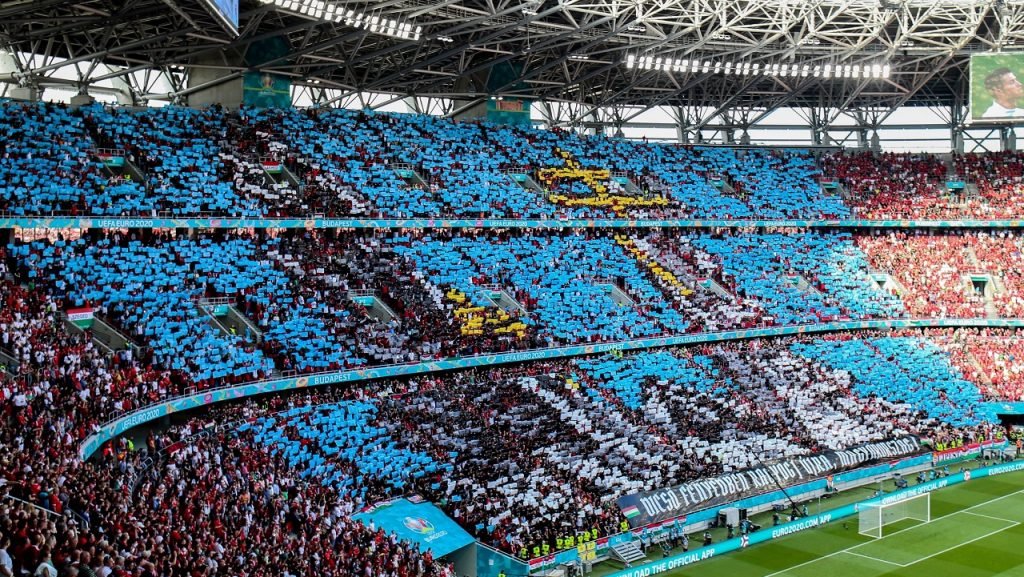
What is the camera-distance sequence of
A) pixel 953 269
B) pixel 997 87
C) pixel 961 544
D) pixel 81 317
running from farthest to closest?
pixel 953 269 < pixel 997 87 < pixel 961 544 < pixel 81 317

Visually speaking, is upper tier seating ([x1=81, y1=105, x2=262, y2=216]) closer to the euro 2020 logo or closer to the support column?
the support column

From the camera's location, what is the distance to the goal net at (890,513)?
124ft

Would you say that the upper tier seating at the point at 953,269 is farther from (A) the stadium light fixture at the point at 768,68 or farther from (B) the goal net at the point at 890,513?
(B) the goal net at the point at 890,513

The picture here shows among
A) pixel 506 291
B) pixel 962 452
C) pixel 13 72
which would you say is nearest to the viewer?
pixel 13 72

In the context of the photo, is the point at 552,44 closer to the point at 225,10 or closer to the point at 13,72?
the point at 225,10

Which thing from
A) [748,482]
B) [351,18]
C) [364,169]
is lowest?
[748,482]

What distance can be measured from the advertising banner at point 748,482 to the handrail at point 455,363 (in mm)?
8485

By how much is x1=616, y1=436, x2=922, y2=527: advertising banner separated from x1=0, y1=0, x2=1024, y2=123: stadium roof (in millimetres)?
20937

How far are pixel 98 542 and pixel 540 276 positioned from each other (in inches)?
1316

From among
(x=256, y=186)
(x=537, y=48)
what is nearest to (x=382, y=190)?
(x=256, y=186)

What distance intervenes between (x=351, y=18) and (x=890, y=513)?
29.6 meters

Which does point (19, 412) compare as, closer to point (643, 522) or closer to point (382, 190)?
point (643, 522)

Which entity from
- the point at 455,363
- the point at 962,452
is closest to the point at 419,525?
the point at 455,363

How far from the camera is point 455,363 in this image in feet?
133
